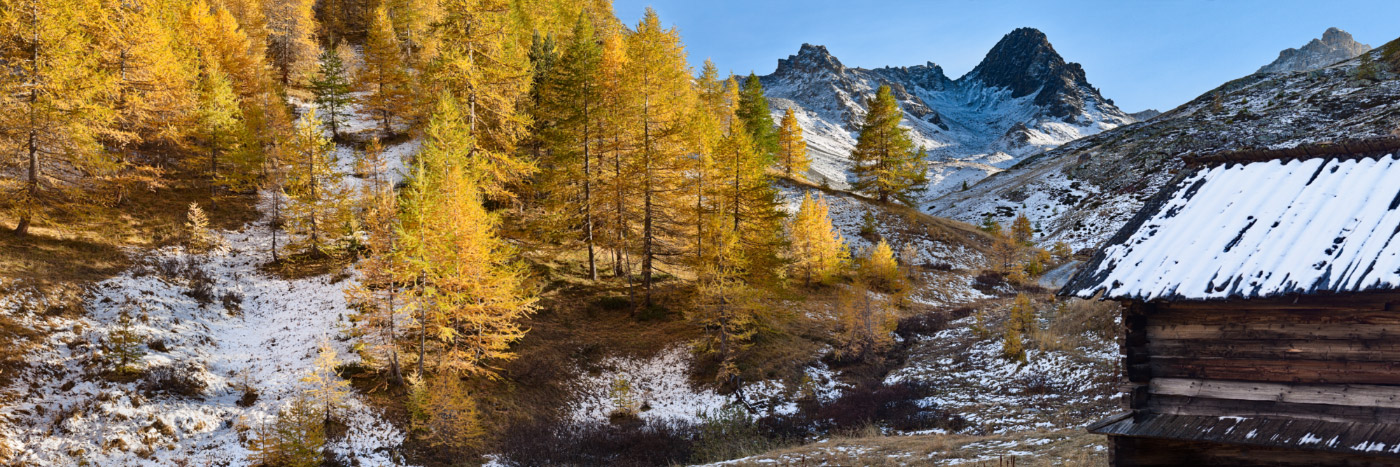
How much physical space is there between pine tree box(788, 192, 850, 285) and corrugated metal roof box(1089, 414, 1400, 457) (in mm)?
24218

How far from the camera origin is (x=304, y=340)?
19.8m

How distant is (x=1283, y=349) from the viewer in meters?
8.62

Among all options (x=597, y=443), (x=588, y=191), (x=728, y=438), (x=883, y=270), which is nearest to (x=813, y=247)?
(x=883, y=270)

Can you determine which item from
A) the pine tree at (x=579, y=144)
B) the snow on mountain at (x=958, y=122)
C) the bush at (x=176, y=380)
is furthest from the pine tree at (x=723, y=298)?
the snow on mountain at (x=958, y=122)

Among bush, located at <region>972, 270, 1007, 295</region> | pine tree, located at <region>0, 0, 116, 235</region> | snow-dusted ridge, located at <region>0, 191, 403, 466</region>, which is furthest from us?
bush, located at <region>972, 270, 1007, 295</region>

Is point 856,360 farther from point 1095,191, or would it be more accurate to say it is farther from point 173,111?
point 1095,191

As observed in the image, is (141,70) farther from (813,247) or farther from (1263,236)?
(1263,236)

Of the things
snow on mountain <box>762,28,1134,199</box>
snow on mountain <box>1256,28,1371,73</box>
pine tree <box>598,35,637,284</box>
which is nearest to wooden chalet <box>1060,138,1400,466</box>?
pine tree <box>598,35,637,284</box>

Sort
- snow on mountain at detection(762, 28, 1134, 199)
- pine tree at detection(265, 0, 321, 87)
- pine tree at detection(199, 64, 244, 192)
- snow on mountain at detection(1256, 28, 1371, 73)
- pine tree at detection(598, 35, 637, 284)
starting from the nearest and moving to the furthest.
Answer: pine tree at detection(598, 35, 637, 284) < pine tree at detection(199, 64, 244, 192) < pine tree at detection(265, 0, 321, 87) < snow on mountain at detection(762, 28, 1134, 199) < snow on mountain at detection(1256, 28, 1371, 73)

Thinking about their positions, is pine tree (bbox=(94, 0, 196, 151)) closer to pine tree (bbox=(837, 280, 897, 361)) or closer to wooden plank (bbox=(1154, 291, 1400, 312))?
pine tree (bbox=(837, 280, 897, 361))


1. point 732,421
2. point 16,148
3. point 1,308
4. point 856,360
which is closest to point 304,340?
point 1,308

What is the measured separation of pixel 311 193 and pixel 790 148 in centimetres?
3785

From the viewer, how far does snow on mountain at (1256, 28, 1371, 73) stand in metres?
176

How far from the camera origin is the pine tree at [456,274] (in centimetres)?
1766
